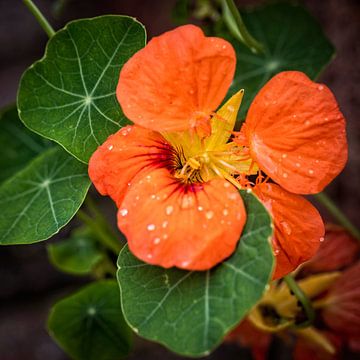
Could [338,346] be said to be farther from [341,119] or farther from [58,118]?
[58,118]

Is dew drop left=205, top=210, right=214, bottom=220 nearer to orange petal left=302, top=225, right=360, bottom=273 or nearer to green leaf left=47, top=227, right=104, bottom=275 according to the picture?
orange petal left=302, top=225, right=360, bottom=273

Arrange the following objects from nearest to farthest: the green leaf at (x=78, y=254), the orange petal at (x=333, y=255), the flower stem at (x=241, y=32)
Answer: the flower stem at (x=241, y=32) → the orange petal at (x=333, y=255) → the green leaf at (x=78, y=254)

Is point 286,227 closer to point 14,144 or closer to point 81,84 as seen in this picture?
point 81,84

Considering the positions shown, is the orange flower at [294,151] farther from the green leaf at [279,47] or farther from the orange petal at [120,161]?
the green leaf at [279,47]

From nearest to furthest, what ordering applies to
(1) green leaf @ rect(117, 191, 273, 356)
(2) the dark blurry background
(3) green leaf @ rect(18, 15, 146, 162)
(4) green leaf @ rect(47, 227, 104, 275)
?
(1) green leaf @ rect(117, 191, 273, 356)
(3) green leaf @ rect(18, 15, 146, 162)
(4) green leaf @ rect(47, 227, 104, 275)
(2) the dark blurry background

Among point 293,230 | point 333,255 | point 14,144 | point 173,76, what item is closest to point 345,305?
point 333,255

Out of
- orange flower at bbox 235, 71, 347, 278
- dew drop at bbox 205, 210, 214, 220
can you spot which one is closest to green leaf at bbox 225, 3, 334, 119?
orange flower at bbox 235, 71, 347, 278

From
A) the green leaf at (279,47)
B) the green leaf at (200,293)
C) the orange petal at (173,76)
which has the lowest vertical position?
the green leaf at (279,47)

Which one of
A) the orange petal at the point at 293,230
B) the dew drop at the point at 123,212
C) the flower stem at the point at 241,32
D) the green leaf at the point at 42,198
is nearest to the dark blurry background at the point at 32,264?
the flower stem at the point at 241,32
